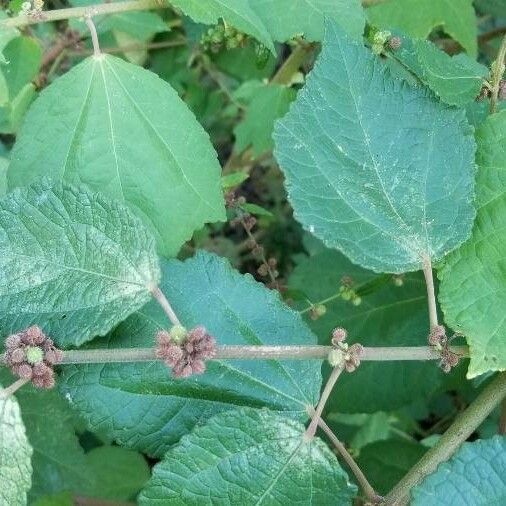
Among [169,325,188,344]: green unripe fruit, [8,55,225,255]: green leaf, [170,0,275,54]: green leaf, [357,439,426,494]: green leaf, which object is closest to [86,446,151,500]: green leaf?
[357,439,426,494]: green leaf

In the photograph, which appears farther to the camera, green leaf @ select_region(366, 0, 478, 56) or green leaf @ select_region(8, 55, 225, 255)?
green leaf @ select_region(366, 0, 478, 56)

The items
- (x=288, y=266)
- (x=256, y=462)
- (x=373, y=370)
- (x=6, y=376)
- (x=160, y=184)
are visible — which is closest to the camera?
(x=256, y=462)

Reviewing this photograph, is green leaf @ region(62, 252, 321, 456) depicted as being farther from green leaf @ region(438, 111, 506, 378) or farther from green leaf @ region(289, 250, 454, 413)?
green leaf @ region(289, 250, 454, 413)

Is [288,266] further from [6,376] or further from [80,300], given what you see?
[80,300]

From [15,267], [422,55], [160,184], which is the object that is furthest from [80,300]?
[422,55]

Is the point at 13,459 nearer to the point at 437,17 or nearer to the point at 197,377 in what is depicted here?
the point at 197,377

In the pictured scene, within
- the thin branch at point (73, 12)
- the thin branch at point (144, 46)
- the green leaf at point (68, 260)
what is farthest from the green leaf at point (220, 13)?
the thin branch at point (144, 46)

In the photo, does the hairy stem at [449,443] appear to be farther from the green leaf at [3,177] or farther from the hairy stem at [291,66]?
the hairy stem at [291,66]
